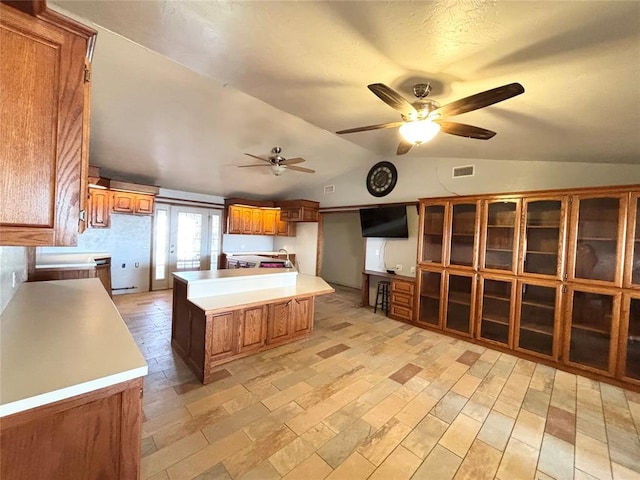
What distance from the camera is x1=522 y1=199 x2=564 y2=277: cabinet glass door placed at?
10.5 ft

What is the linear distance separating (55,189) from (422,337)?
4.21 metres

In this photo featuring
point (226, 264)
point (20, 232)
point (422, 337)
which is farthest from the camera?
point (226, 264)

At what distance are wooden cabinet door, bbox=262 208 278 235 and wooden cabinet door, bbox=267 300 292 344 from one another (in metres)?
4.42

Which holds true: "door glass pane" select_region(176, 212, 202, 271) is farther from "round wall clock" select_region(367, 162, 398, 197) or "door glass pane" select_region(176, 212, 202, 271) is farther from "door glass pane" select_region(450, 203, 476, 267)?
"door glass pane" select_region(450, 203, 476, 267)

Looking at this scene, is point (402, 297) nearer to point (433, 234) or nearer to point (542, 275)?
point (433, 234)

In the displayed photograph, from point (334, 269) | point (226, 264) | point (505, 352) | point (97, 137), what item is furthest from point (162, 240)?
point (505, 352)

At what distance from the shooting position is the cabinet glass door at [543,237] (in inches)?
126

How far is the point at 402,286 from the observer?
4.63 m

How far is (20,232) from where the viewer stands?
0.92 meters

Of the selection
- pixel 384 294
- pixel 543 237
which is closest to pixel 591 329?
pixel 543 237

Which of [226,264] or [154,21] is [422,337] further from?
[226,264]

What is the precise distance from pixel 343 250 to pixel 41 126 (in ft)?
23.8

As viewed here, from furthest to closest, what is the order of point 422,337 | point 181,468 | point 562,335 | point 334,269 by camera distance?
point 334,269 → point 422,337 → point 562,335 → point 181,468

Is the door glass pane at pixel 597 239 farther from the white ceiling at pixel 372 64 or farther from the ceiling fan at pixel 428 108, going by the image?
the ceiling fan at pixel 428 108
